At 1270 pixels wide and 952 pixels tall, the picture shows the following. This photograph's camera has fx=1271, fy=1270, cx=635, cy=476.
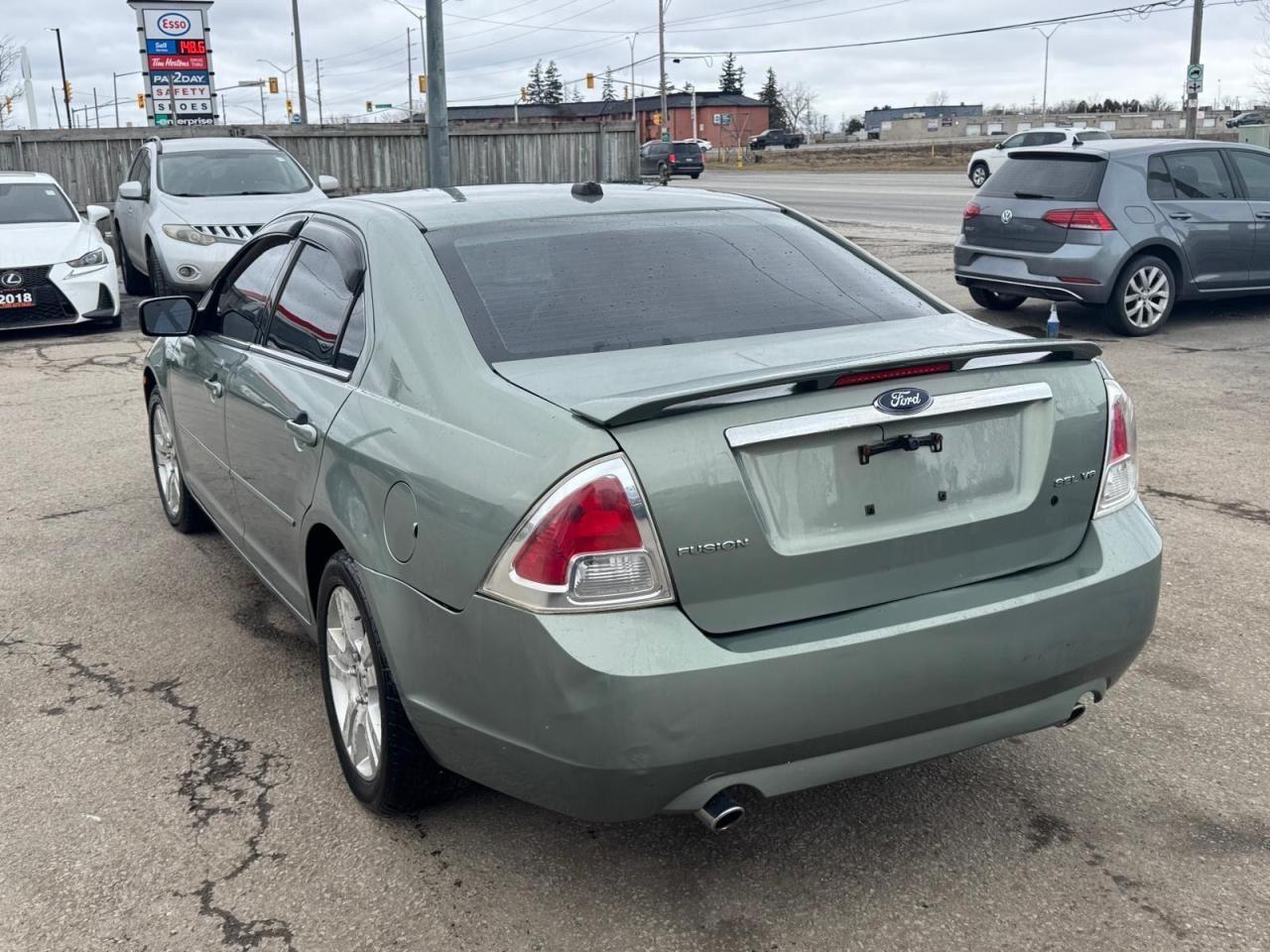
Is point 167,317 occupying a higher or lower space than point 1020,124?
lower

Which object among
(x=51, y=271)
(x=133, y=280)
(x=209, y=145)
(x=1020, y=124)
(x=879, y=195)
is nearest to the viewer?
(x=51, y=271)

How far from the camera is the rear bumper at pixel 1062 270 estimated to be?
10.6m

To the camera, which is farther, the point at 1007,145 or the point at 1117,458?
the point at 1007,145

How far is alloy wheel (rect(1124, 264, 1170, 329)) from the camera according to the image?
427 inches

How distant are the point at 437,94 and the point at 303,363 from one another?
1096 cm

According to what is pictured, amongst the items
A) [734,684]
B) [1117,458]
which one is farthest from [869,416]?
[1117,458]

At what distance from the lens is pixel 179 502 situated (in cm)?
588

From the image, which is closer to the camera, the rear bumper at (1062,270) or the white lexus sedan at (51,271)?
the rear bumper at (1062,270)

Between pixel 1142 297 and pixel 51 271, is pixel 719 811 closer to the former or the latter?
pixel 1142 297

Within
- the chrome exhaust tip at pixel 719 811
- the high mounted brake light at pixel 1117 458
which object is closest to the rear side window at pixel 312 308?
the chrome exhaust tip at pixel 719 811

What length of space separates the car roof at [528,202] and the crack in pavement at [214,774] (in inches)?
64.4

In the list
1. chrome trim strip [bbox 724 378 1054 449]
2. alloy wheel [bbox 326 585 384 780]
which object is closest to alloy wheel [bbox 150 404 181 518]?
alloy wheel [bbox 326 585 384 780]

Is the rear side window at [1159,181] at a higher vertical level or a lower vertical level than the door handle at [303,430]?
higher

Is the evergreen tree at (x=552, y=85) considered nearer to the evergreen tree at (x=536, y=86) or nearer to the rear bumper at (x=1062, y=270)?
the evergreen tree at (x=536, y=86)
